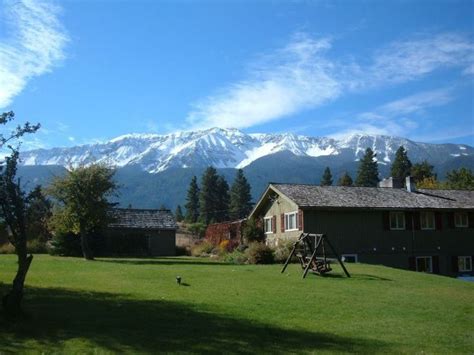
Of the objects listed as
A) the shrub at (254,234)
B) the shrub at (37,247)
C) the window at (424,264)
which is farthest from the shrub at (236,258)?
the shrub at (37,247)

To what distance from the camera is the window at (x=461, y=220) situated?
3816 centimetres

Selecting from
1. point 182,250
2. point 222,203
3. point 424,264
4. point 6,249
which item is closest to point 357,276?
point 424,264

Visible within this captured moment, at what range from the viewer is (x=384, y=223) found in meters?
35.8

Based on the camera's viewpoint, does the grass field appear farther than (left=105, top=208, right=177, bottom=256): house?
No

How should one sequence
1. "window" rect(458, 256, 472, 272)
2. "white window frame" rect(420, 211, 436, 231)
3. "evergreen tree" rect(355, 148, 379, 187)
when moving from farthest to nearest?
"evergreen tree" rect(355, 148, 379, 187), "window" rect(458, 256, 472, 272), "white window frame" rect(420, 211, 436, 231)

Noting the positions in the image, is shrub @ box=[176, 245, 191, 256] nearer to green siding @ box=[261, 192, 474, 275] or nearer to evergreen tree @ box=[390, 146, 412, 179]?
green siding @ box=[261, 192, 474, 275]

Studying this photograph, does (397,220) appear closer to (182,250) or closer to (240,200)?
(182,250)

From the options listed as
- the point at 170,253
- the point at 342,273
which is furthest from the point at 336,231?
the point at 170,253

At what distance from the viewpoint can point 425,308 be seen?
14.4 metres

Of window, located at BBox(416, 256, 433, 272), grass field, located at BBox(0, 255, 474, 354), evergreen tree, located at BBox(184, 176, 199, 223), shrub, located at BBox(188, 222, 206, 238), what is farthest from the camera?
evergreen tree, located at BBox(184, 176, 199, 223)

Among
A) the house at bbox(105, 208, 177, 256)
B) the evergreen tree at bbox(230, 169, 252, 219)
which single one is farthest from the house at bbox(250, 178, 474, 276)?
the evergreen tree at bbox(230, 169, 252, 219)

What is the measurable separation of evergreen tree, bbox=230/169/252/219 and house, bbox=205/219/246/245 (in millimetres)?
46092

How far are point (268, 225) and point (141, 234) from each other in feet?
42.8

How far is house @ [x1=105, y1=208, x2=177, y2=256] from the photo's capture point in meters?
46.3
